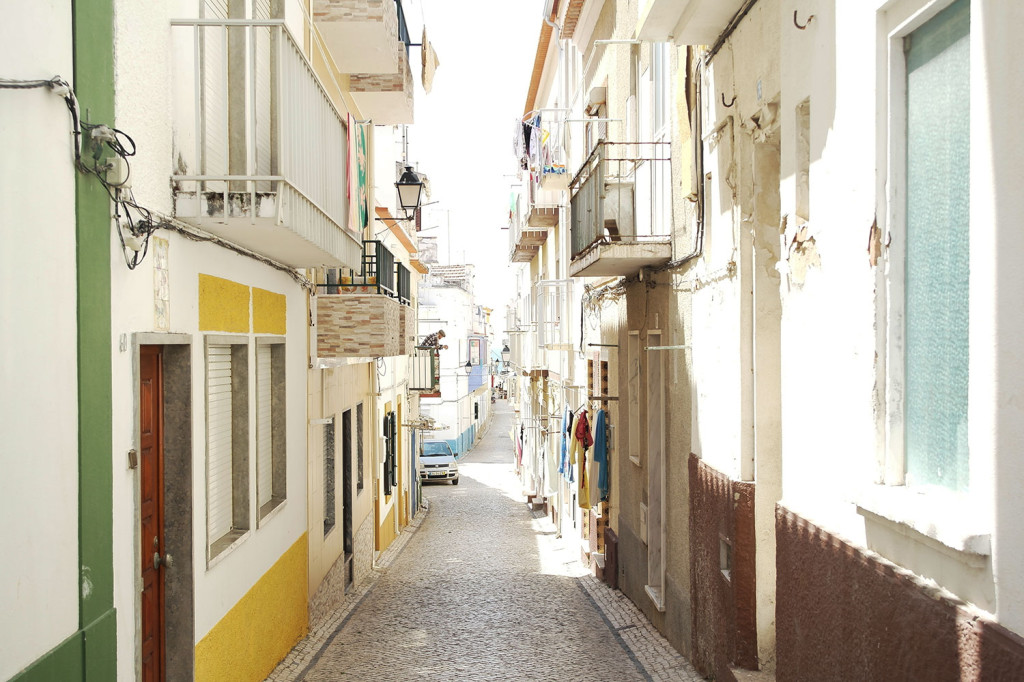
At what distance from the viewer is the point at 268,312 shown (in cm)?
878

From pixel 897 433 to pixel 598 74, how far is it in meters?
11.1

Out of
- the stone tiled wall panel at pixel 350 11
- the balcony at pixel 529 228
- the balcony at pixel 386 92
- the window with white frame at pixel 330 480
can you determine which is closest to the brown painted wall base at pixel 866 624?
the window with white frame at pixel 330 480

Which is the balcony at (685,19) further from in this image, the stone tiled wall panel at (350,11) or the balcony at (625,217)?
the stone tiled wall panel at (350,11)

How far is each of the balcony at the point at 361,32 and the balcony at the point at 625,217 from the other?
3328 mm

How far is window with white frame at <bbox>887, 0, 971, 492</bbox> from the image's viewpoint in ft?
11.8

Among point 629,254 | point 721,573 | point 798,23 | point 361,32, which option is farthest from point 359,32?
point 721,573

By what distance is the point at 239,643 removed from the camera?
764cm

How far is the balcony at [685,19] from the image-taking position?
6.80 metres

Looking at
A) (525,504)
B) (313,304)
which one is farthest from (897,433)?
(525,504)

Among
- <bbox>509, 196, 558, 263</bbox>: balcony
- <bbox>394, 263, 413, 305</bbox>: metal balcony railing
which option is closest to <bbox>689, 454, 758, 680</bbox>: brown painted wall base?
<bbox>394, 263, 413, 305</bbox>: metal balcony railing

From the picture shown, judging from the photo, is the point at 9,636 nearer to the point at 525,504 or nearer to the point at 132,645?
the point at 132,645

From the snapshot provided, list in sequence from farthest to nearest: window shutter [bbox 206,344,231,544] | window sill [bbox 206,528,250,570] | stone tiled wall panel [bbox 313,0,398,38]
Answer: stone tiled wall panel [bbox 313,0,398,38] < window shutter [bbox 206,344,231,544] < window sill [bbox 206,528,250,570]

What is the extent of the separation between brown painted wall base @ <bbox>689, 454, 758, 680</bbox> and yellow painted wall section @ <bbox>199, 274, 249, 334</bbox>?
4094mm

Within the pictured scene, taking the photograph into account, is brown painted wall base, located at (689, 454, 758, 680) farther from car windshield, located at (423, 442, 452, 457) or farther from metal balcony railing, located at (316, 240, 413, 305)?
car windshield, located at (423, 442, 452, 457)
